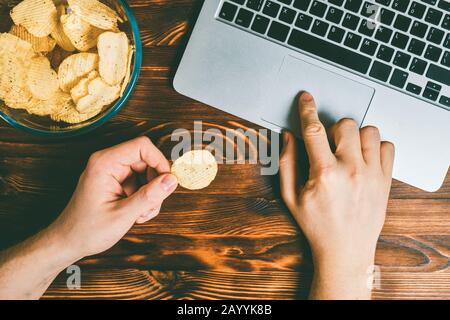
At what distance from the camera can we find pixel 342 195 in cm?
66

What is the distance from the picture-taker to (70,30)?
0.60 m

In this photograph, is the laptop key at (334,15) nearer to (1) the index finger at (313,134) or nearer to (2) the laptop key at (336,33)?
(2) the laptop key at (336,33)

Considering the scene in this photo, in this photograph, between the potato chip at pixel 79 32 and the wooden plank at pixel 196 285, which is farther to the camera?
the wooden plank at pixel 196 285

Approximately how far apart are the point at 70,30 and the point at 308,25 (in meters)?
0.37

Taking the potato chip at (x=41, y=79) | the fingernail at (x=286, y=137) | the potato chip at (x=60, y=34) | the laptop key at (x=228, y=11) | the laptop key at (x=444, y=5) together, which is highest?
the laptop key at (x=444, y=5)

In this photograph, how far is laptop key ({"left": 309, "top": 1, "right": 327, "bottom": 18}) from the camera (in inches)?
24.5

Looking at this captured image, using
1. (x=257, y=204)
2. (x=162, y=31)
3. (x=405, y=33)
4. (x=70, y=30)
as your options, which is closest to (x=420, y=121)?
(x=405, y=33)

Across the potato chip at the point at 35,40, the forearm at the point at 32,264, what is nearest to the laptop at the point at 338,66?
the potato chip at the point at 35,40

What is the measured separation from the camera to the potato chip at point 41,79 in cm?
60

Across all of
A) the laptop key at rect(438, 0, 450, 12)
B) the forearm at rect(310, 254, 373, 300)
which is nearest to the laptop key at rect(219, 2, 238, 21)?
the laptop key at rect(438, 0, 450, 12)

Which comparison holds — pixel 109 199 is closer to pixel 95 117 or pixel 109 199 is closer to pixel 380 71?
pixel 95 117

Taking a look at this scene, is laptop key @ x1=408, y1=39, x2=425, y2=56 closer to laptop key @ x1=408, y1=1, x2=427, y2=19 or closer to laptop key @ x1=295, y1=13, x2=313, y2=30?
laptop key @ x1=408, y1=1, x2=427, y2=19

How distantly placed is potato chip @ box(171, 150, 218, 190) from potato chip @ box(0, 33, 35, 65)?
29 cm

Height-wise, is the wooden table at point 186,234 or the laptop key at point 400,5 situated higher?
the laptop key at point 400,5
